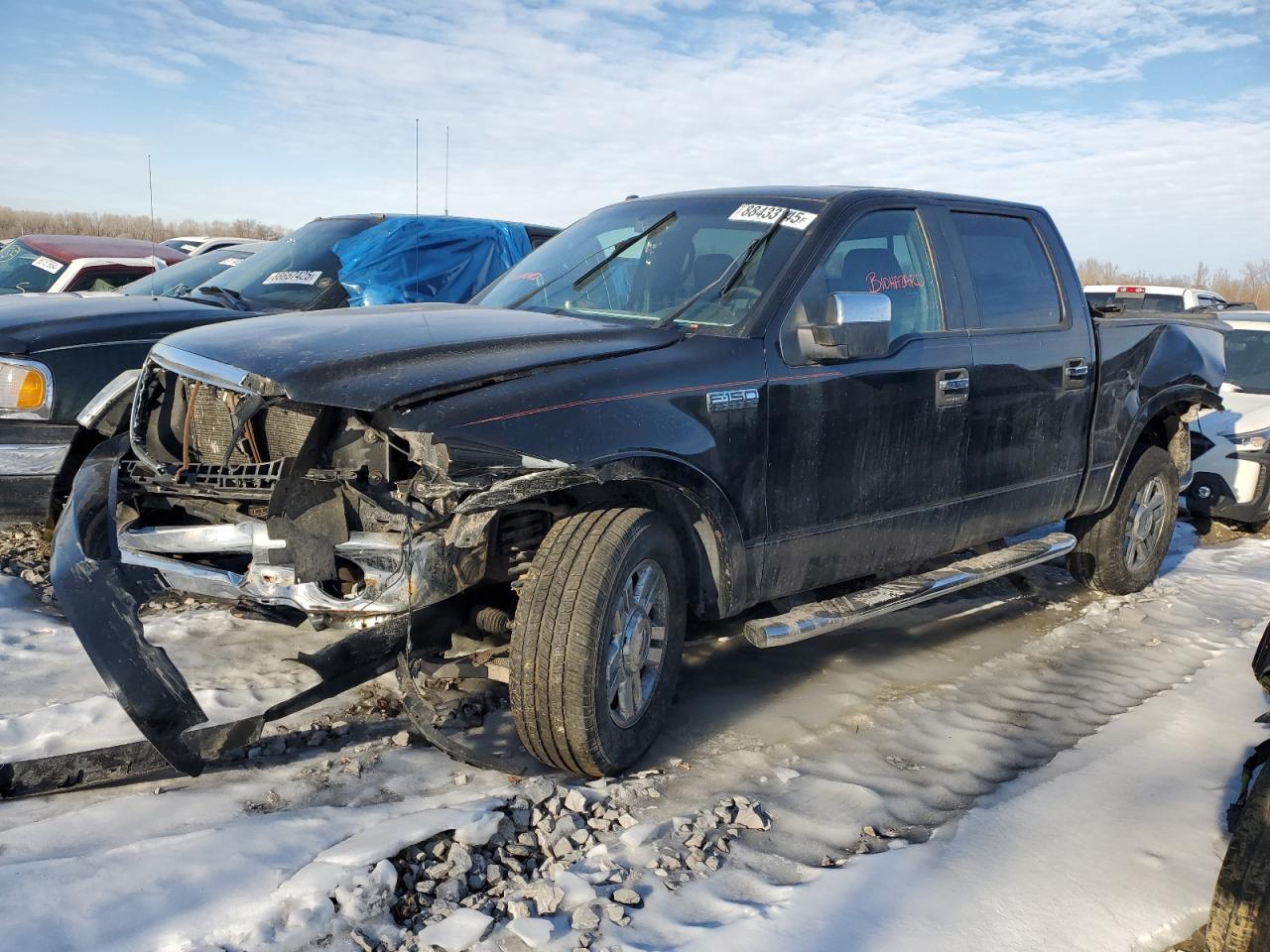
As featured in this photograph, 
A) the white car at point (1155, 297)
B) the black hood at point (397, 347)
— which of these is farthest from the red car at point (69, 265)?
the white car at point (1155, 297)

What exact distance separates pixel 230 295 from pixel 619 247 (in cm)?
332

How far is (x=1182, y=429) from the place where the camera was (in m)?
6.50

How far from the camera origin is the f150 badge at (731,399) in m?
3.61

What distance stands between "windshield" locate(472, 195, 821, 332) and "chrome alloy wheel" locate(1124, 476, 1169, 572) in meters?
3.13

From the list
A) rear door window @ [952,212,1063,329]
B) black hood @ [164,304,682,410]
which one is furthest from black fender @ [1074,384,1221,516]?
black hood @ [164,304,682,410]

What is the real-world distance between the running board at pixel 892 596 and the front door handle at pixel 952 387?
0.74m

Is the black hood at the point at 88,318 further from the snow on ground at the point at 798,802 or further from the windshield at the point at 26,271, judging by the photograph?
the windshield at the point at 26,271

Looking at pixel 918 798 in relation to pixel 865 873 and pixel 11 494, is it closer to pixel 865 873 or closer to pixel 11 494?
pixel 865 873

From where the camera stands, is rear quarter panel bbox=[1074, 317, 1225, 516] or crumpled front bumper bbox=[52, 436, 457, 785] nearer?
crumpled front bumper bbox=[52, 436, 457, 785]

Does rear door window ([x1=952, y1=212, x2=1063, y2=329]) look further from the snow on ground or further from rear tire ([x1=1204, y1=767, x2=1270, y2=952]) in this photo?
rear tire ([x1=1204, y1=767, x2=1270, y2=952])

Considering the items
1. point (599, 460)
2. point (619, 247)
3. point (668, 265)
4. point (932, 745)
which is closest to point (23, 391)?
point (619, 247)

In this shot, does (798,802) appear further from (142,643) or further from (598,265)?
(598,265)

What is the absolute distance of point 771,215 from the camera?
4281mm

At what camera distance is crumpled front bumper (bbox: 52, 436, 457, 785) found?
2904 millimetres
